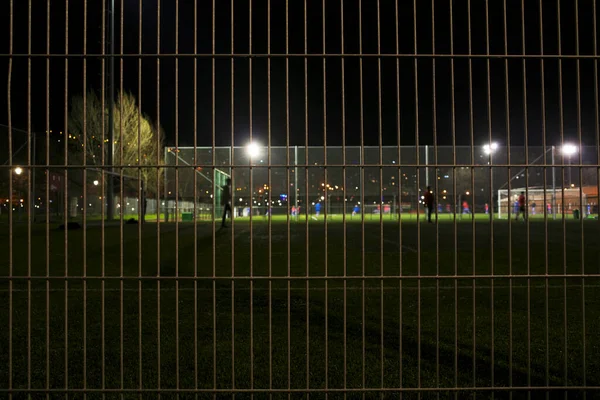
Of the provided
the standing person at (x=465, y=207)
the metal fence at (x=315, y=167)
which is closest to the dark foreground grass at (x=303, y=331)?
the metal fence at (x=315, y=167)

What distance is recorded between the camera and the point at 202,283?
8719 millimetres

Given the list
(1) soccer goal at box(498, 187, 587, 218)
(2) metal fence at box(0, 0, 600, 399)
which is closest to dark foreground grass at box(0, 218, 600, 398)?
(2) metal fence at box(0, 0, 600, 399)

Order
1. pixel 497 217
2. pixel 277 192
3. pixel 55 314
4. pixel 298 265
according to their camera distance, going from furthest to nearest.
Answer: pixel 497 217, pixel 277 192, pixel 298 265, pixel 55 314

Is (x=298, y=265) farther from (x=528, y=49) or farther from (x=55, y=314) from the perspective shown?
(x=528, y=49)

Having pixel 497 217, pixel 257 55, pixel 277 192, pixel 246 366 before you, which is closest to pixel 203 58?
pixel 257 55

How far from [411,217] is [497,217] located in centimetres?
537

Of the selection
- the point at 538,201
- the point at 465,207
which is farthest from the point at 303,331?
the point at 465,207

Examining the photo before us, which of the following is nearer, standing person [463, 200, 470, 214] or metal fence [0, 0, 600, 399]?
metal fence [0, 0, 600, 399]

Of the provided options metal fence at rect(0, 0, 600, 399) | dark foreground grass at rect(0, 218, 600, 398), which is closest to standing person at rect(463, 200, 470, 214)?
dark foreground grass at rect(0, 218, 600, 398)

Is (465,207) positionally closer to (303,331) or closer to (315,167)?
(303,331)

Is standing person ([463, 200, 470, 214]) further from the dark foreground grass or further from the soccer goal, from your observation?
the dark foreground grass

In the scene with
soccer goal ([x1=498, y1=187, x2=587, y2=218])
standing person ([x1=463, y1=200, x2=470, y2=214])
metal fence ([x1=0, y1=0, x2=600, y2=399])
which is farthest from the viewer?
standing person ([x1=463, y1=200, x2=470, y2=214])

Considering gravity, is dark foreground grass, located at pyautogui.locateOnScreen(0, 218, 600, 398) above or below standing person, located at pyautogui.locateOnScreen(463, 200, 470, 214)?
below

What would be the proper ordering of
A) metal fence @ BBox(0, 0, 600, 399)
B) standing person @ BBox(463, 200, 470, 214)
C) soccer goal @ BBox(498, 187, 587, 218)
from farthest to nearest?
standing person @ BBox(463, 200, 470, 214) → soccer goal @ BBox(498, 187, 587, 218) → metal fence @ BBox(0, 0, 600, 399)
